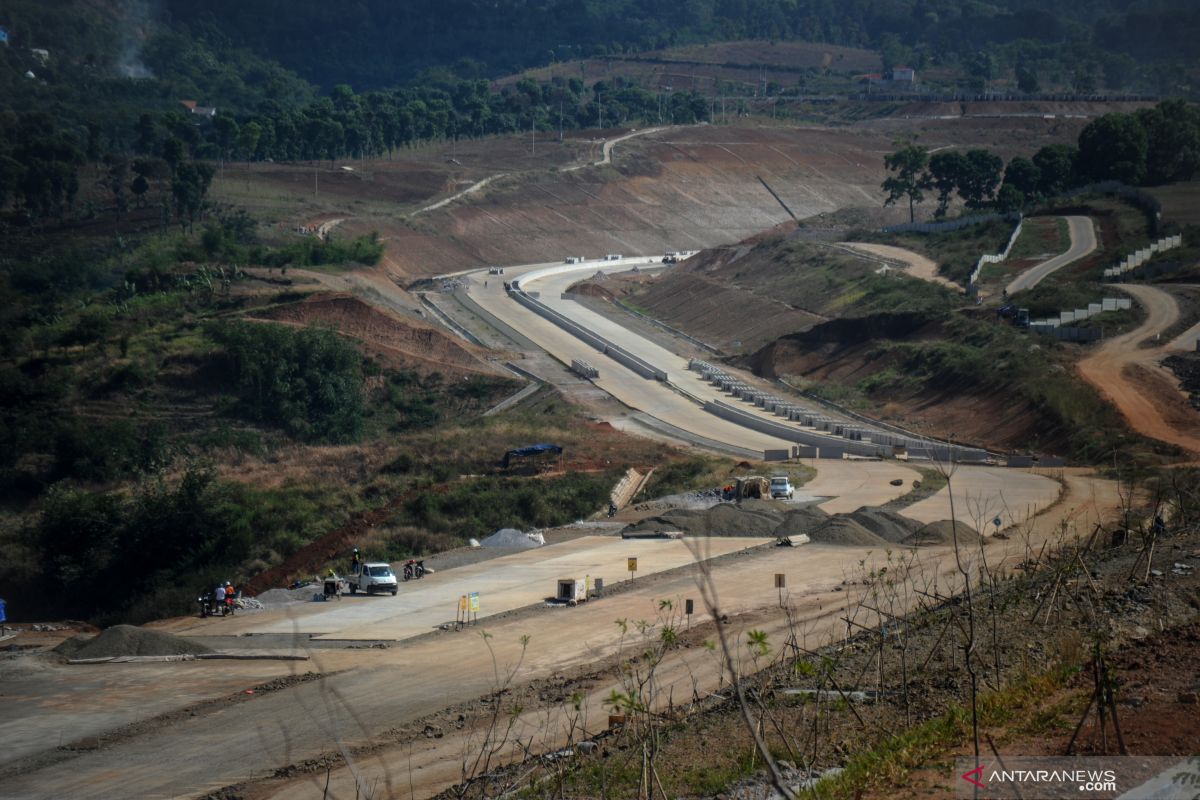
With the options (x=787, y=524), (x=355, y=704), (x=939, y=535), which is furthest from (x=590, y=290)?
(x=355, y=704)

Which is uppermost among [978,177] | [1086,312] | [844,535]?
[978,177]

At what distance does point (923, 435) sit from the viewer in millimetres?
77375

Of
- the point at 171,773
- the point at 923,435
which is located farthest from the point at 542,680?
the point at 923,435

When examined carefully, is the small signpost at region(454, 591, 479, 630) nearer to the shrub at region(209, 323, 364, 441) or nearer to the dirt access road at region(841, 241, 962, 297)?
the shrub at region(209, 323, 364, 441)

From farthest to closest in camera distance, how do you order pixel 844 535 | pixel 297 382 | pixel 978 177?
pixel 978 177, pixel 297 382, pixel 844 535

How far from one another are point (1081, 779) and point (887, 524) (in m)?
33.0

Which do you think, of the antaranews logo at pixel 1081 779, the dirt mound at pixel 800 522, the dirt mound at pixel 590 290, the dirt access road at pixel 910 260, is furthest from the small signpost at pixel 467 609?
the dirt mound at pixel 590 290

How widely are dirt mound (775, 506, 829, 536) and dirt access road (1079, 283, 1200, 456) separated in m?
21.2

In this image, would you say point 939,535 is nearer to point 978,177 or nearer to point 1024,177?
point 1024,177

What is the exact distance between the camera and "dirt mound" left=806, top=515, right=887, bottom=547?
4934 cm

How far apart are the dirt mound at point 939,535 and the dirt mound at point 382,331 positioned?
49.0 m

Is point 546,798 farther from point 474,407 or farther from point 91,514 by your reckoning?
point 474,407

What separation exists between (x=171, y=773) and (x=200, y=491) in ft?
97.1

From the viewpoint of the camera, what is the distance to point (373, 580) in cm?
4375
